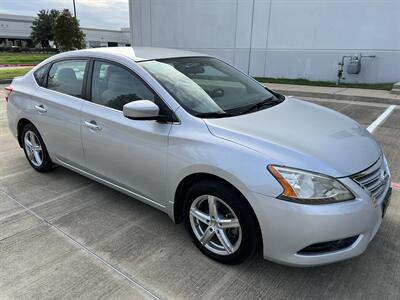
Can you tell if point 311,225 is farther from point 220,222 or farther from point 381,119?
point 381,119

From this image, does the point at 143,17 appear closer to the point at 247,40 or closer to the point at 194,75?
the point at 247,40

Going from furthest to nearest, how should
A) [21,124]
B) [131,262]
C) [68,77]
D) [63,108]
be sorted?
[21,124]
[68,77]
[63,108]
[131,262]

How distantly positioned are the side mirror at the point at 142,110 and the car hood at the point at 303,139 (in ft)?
1.40

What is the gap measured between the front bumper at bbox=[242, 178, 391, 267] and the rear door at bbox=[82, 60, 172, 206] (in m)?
0.92

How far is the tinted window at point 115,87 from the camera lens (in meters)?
3.09

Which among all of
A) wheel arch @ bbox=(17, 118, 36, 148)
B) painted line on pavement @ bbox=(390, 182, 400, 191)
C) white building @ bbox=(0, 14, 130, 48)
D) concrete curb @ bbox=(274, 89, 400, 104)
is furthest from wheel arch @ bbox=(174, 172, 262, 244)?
white building @ bbox=(0, 14, 130, 48)

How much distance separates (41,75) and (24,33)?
8680 centimetres

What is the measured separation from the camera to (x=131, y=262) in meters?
2.76

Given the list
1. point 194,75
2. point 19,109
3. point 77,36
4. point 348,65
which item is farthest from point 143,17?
point 77,36

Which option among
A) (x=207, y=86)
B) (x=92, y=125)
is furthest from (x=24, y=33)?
(x=207, y=86)

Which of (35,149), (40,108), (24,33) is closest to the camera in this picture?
(40,108)

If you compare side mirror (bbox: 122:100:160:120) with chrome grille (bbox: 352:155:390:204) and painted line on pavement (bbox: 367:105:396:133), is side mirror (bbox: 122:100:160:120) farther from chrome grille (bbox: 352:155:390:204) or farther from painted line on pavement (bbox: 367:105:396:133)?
painted line on pavement (bbox: 367:105:396:133)

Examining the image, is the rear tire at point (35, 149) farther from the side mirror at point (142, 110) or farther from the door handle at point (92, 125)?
the side mirror at point (142, 110)

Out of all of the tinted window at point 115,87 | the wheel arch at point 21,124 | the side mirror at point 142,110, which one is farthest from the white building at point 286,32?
the side mirror at point 142,110
